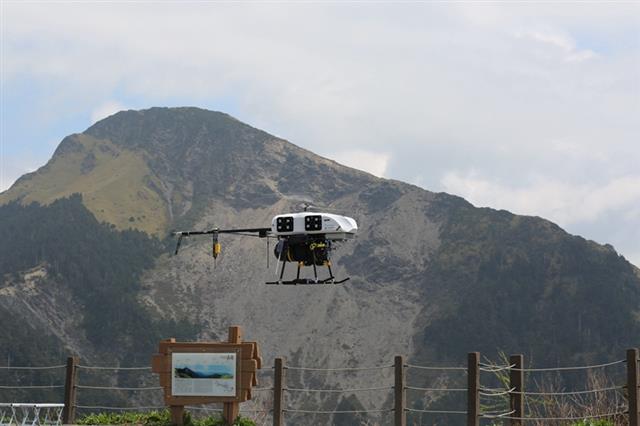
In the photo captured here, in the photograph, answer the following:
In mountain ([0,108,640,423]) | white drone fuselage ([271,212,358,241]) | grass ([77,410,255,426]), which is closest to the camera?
grass ([77,410,255,426])

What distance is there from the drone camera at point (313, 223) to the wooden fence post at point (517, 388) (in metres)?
5.15

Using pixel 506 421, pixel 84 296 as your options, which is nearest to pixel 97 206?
pixel 84 296

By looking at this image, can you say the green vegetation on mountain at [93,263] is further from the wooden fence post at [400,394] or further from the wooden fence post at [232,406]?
the wooden fence post at [400,394]

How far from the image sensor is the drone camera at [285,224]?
20875 millimetres

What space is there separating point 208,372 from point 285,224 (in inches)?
140

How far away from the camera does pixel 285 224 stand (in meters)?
20.9

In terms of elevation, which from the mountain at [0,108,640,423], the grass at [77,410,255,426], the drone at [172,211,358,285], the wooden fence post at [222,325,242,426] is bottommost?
the grass at [77,410,255,426]

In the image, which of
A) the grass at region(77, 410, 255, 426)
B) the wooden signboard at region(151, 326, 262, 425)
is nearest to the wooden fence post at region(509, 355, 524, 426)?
the wooden signboard at region(151, 326, 262, 425)

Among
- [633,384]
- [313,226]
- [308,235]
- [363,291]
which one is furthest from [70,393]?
[363,291]

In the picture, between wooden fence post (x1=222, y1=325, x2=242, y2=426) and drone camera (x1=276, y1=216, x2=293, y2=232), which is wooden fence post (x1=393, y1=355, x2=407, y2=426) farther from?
drone camera (x1=276, y1=216, x2=293, y2=232)

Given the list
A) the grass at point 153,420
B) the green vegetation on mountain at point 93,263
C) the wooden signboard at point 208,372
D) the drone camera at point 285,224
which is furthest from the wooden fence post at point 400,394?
the green vegetation on mountain at point 93,263

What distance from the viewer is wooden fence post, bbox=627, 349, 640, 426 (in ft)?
51.7

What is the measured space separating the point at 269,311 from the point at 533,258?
4386cm

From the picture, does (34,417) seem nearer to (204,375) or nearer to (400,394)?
(204,375)
